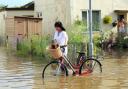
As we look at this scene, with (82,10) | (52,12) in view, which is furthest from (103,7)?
(52,12)

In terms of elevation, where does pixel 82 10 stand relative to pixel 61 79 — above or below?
above

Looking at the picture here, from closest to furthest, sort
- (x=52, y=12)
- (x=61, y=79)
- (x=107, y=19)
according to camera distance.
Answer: (x=61, y=79) → (x=107, y=19) → (x=52, y=12)

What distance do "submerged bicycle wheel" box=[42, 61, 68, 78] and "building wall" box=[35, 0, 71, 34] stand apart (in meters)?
12.8

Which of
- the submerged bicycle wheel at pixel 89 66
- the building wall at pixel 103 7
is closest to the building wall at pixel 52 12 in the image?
the building wall at pixel 103 7

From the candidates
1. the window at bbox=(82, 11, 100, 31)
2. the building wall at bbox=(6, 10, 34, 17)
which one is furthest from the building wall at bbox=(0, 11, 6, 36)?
the window at bbox=(82, 11, 100, 31)

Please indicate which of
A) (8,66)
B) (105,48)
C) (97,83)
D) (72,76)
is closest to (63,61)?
(72,76)

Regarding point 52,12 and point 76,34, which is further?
point 52,12

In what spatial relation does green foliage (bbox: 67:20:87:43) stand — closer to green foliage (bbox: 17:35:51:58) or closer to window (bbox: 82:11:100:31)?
green foliage (bbox: 17:35:51:58)

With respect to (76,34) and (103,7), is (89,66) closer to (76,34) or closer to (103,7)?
(76,34)

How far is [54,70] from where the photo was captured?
593 inches

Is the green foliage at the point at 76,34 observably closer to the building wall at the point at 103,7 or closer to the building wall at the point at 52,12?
the building wall at the point at 52,12

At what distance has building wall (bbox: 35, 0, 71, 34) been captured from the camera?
1141 inches

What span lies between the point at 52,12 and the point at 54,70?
53.1 feet

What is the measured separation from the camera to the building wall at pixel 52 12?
2897 centimetres
